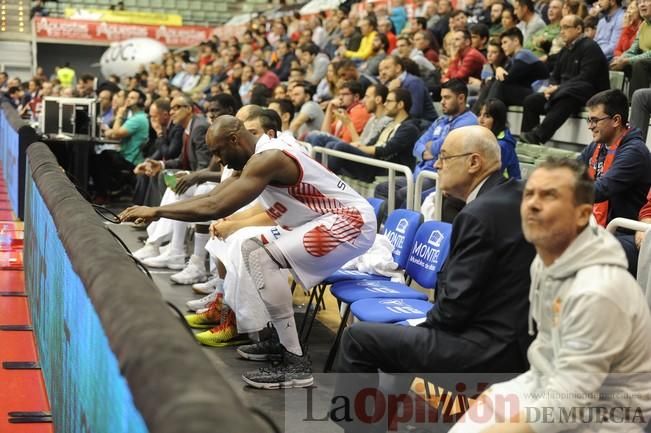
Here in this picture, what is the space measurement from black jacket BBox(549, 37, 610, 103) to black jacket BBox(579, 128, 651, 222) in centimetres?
304

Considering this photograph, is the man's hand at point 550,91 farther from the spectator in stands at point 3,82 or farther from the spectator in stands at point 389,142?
the spectator in stands at point 3,82

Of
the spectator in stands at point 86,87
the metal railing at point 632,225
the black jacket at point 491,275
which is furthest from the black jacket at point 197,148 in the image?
the spectator in stands at point 86,87

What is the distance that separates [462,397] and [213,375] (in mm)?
2016

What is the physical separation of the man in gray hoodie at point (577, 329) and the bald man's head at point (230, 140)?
2.98 metres

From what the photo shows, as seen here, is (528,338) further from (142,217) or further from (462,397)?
(142,217)

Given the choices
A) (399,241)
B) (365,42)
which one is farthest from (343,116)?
(365,42)

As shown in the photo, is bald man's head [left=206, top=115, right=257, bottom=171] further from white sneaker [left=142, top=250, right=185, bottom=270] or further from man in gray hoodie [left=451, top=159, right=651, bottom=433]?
white sneaker [left=142, top=250, right=185, bottom=270]

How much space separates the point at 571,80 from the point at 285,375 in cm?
450

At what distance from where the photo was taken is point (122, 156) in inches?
513

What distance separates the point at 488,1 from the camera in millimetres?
12672

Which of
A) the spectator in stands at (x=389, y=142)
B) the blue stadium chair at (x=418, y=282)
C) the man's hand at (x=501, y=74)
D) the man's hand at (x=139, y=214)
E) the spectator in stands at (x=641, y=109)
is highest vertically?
the man's hand at (x=501, y=74)

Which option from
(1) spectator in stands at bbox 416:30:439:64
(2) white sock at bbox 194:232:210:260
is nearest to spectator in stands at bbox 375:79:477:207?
(2) white sock at bbox 194:232:210:260

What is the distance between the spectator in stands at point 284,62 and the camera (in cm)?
1684

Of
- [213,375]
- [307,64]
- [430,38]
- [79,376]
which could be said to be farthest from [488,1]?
[213,375]
